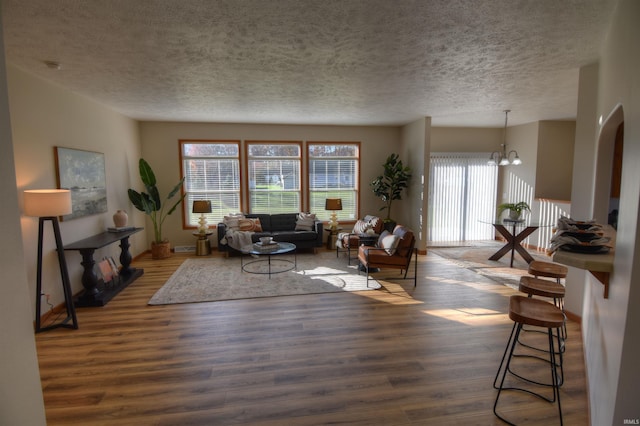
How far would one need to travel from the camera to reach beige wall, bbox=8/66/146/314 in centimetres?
340

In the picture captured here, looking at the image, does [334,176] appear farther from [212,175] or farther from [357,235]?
[212,175]

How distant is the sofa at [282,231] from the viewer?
21.3 feet

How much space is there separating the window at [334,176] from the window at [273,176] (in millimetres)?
366

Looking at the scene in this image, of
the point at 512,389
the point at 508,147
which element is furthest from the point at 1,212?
the point at 508,147

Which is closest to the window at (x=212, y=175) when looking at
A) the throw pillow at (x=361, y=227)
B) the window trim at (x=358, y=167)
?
the window trim at (x=358, y=167)

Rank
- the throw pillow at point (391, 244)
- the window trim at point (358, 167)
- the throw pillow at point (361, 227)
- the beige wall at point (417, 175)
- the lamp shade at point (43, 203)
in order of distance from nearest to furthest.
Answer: the lamp shade at point (43, 203), the throw pillow at point (391, 244), the throw pillow at point (361, 227), the beige wall at point (417, 175), the window trim at point (358, 167)

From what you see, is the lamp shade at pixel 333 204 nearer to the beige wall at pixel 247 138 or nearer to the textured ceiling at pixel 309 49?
the beige wall at pixel 247 138

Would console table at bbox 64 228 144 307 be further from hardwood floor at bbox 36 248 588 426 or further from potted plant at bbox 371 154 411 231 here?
potted plant at bbox 371 154 411 231

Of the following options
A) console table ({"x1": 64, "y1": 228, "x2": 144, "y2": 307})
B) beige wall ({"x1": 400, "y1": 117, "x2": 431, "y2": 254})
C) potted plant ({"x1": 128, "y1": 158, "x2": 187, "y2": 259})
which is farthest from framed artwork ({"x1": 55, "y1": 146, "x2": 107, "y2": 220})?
beige wall ({"x1": 400, "y1": 117, "x2": 431, "y2": 254})

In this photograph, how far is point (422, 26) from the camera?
8.04 feet

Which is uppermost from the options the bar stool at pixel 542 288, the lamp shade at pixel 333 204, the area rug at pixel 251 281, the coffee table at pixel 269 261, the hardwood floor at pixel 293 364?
the lamp shade at pixel 333 204

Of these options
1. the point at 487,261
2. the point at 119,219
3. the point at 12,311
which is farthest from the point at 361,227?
the point at 12,311

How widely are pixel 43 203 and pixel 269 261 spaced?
Result: 290 cm

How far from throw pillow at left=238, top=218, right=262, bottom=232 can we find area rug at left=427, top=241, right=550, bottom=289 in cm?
370
